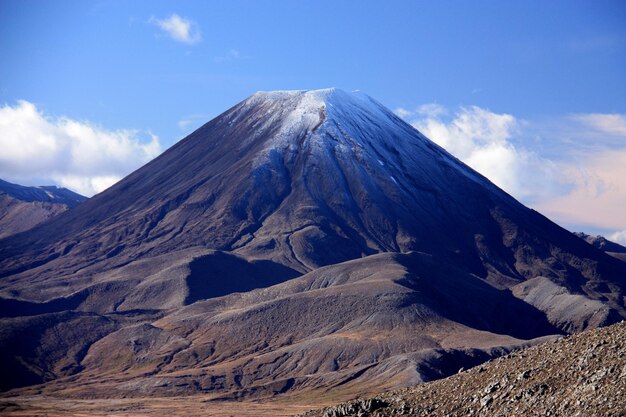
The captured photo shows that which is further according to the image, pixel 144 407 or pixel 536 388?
pixel 144 407

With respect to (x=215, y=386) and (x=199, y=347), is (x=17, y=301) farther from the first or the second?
(x=215, y=386)

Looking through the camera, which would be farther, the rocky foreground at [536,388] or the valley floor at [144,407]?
the valley floor at [144,407]

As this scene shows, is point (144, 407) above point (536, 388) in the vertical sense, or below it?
below

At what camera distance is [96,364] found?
6033 inches

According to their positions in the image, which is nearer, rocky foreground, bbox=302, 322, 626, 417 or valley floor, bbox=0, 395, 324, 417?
rocky foreground, bbox=302, 322, 626, 417

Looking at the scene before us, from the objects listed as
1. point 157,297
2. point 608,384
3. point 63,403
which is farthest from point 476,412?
point 157,297

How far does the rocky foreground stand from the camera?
37.5 metres

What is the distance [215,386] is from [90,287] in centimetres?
6720

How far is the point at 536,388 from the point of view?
40.6 meters

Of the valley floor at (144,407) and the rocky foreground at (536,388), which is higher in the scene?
the rocky foreground at (536,388)

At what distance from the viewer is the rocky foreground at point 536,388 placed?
37.5 m

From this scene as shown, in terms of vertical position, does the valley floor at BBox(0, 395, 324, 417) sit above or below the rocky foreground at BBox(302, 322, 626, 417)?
below

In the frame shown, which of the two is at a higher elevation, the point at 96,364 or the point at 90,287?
the point at 90,287

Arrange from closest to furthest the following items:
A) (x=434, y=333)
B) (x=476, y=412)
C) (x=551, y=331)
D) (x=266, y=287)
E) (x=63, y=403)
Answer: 1. (x=476, y=412)
2. (x=63, y=403)
3. (x=434, y=333)
4. (x=551, y=331)
5. (x=266, y=287)
